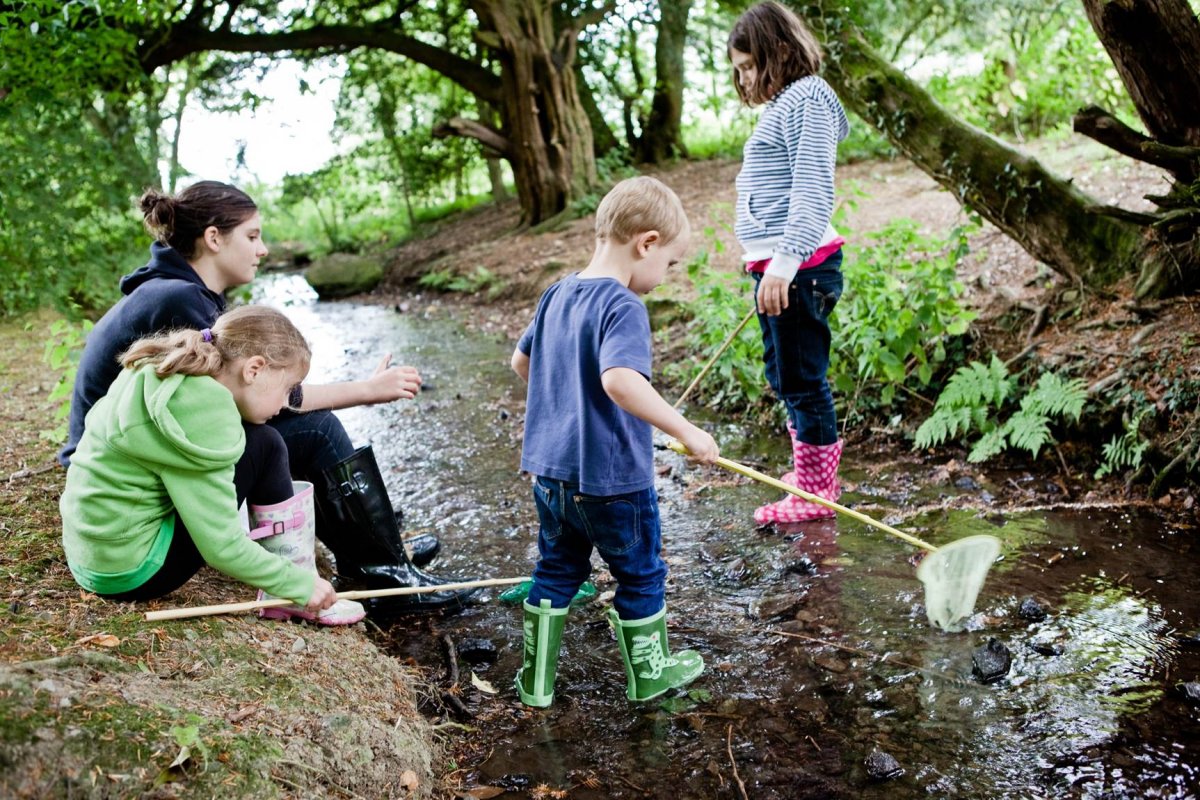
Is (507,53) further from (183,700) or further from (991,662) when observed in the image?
(183,700)

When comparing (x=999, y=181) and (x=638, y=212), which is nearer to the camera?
(x=638, y=212)

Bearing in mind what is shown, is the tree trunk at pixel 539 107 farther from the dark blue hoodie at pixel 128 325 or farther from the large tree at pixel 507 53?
the dark blue hoodie at pixel 128 325

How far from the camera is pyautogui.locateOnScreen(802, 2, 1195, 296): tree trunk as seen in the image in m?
4.82

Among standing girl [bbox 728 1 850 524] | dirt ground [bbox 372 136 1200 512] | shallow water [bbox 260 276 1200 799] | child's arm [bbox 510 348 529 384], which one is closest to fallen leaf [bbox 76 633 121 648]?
shallow water [bbox 260 276 1200 799]

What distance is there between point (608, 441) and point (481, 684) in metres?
0.99

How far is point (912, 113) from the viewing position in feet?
17.7

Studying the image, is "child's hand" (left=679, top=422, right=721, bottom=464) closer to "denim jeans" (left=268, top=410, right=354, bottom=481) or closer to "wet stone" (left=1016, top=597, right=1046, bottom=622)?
"wet stone" (left=1016, top=597, right=1046, bottom=622)

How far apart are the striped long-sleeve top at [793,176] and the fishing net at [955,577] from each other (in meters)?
1.27

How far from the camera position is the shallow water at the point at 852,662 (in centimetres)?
240

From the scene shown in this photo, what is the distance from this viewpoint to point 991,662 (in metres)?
2.79

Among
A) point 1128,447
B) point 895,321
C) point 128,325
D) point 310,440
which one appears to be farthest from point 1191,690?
point 128,325

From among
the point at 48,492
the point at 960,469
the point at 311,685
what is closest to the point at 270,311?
the point at 311,685

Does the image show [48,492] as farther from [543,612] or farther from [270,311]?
[543,612]

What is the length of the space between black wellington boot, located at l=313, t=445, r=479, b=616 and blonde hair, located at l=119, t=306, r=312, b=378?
32.6 inches
